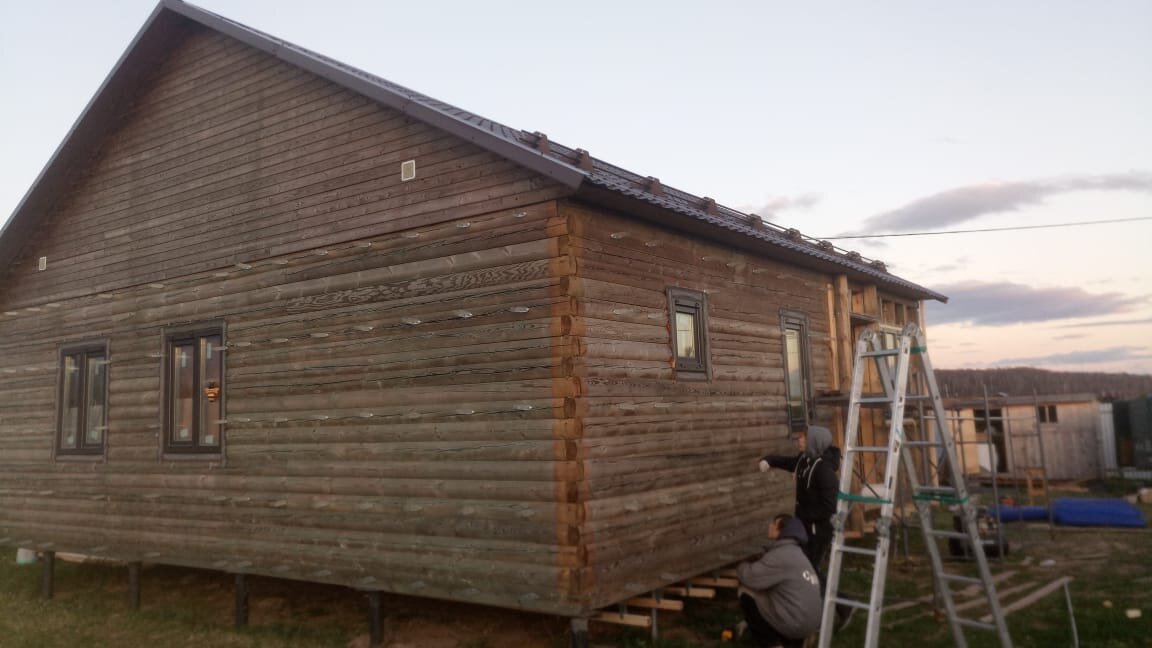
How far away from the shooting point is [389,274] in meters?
10.1

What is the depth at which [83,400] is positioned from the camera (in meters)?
13.8

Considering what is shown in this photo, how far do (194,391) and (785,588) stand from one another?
8.71 m

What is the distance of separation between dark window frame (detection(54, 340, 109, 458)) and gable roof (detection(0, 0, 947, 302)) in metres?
2.44

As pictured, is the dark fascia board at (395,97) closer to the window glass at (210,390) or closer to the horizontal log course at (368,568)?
the horizontal log course at (368,568)

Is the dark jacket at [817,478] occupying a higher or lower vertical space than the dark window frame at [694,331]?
lower

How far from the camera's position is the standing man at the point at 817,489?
967 centimetres

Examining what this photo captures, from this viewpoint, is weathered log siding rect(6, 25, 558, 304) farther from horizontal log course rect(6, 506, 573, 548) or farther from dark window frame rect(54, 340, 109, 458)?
horizontal log course rect(6, 506, 573, 548)

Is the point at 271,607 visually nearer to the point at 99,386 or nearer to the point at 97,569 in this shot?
the point at 99,386

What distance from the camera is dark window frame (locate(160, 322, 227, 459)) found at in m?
11.8

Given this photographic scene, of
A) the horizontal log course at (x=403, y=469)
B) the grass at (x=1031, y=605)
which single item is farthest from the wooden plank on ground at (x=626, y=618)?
the horizontal log course at (x=403, y=469)

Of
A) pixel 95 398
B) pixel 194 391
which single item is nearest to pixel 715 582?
pixel 194 391

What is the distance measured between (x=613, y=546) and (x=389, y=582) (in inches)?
111

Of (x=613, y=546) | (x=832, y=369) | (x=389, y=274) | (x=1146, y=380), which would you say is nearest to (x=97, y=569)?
(x=389, y=274)

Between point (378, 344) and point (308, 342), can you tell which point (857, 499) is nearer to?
point (378, 344)
